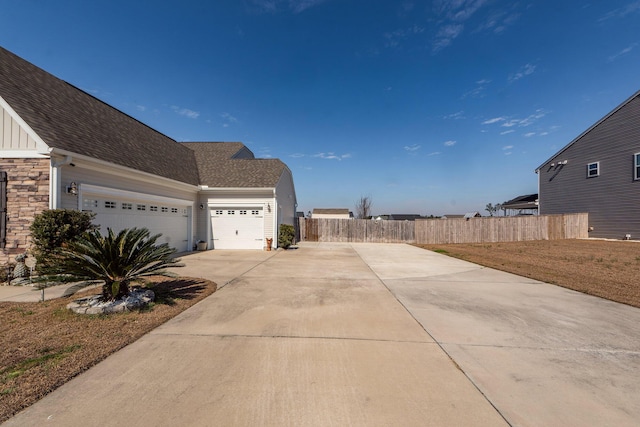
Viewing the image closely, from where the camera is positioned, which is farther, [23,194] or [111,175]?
[111,175]

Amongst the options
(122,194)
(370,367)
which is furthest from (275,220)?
(370,367)

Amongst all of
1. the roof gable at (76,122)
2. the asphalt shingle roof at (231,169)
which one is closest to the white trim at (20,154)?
the roof gable at (76,122)

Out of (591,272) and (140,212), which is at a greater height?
(140,212)

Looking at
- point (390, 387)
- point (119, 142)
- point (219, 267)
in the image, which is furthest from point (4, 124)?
point (390, 387)

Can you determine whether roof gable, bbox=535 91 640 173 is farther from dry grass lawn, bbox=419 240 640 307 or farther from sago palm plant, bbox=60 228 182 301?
sago palm plant, bbox=60 228 182 301

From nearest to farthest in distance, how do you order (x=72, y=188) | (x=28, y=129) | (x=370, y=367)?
(x=370, y=367) < (x=28, y=129) < (x=72, y=188)

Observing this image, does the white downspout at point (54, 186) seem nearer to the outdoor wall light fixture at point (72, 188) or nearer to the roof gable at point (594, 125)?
the outdoor wall light fixture at point (72, 188)

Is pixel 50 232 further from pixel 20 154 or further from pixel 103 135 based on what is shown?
pixel 103 135

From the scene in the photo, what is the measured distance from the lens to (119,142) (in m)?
9.44

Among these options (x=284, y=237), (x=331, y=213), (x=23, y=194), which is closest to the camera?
(x=23, y=194)

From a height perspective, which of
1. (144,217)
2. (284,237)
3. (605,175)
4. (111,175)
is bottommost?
(284,237)

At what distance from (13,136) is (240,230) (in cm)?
829

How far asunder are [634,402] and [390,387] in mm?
2220

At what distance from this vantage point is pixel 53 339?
327cm
